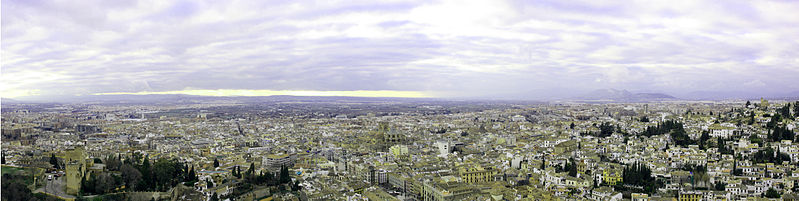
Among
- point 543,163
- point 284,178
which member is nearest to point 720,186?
point 543,163

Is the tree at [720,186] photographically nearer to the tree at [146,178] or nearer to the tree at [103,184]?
the tree at [146,178]

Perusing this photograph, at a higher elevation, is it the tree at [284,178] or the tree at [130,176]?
the tree at [130,176]

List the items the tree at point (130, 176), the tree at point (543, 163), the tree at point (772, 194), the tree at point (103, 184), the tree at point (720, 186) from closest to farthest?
the tree at point (103, 184)
the tree at point (772, 194)
the tree at point (130, 176)
the tree at point (720, 186)
the tree at point (543, 163)

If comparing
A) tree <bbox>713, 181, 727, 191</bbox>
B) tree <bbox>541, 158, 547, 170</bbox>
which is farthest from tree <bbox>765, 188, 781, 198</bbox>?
tree <bbox>541, 158, 547, 170</bbox>

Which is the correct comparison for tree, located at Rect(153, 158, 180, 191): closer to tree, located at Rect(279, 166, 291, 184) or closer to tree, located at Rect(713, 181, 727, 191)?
tree, located at Rect(279, 166, 291, 184)

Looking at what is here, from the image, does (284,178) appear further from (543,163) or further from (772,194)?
(772,194)

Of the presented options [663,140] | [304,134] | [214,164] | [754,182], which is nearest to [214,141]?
[304,134]

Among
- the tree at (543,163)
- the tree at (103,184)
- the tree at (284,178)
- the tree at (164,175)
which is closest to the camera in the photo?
the tree at (103,184)

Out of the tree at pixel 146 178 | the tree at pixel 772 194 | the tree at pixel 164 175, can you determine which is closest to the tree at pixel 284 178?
the tree at pixel 164 175

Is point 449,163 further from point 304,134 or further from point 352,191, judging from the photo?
point 304,134
